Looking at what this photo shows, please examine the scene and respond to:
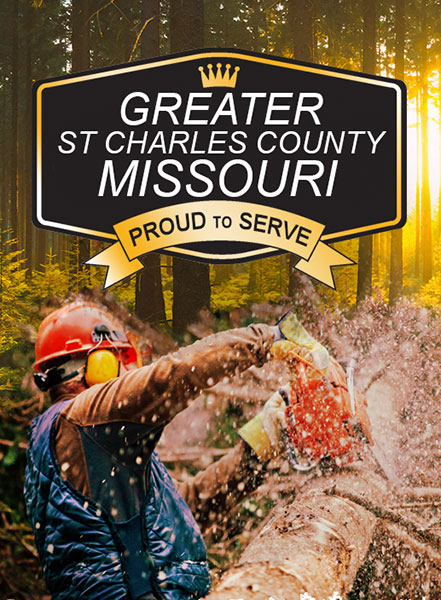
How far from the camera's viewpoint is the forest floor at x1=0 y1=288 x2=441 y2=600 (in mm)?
2748

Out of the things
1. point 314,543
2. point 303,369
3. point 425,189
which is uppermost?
point 425,189

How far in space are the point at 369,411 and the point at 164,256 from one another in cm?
130

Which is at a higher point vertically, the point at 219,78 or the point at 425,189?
the point at 219,78

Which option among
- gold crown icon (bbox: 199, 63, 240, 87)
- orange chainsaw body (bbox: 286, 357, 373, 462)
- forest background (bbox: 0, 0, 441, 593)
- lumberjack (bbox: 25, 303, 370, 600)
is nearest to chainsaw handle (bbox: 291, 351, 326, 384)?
orange chainsaw body (bbox: 286, 357, 373, 462)

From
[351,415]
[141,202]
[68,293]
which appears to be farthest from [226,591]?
[141,202]

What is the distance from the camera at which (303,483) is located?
2.80 metres

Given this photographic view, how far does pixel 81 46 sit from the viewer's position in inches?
116

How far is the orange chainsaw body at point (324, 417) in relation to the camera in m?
2.67

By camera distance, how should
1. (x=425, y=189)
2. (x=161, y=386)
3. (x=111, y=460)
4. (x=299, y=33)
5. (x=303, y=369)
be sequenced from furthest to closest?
(x=425, y=189)
(x=299, y=33)
(x=303, y=369)
(x=111, y=460)
(x=161, y=386)

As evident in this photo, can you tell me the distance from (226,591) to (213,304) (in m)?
1.29

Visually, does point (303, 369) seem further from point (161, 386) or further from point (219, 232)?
point (161, 386)

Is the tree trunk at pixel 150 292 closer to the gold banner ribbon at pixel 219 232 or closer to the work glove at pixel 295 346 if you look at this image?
the gold banner ribbon at pixel 219 232

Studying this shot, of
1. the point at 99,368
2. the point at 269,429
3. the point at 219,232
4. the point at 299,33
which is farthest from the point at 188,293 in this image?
the point at 299,33

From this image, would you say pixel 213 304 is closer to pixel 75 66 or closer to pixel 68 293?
pixel 68 293
